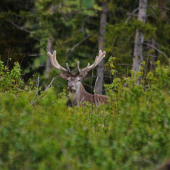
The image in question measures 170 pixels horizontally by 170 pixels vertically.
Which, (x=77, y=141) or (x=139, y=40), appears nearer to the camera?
(x=77, y=141)

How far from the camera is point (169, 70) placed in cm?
489

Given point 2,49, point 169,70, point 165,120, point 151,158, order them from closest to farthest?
point 151,158, point 165,120, point 169,70, point 2,49

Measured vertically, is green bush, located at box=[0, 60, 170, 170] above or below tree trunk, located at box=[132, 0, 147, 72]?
below

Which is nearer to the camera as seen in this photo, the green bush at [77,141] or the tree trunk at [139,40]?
the green bush at [77,141]

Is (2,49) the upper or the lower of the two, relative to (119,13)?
lower

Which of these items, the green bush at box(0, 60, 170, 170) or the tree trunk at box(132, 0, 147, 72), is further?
the tree trunk at box(132, 0, 147, 72)

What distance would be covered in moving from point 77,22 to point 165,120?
13988mm

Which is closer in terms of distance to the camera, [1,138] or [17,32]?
[1,138]

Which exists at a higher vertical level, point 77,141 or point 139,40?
point 139,40

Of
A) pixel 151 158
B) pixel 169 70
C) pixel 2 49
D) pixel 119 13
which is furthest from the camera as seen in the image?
pixel 119 13

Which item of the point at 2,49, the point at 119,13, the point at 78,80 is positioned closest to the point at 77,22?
the point at 119,13

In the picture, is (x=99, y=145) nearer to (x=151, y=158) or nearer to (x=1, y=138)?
(x=151, y=158)

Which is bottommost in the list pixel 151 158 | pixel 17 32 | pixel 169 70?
pixel 151 158

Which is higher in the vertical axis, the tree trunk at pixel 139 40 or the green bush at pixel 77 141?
the tree trunk at pixel 139 40
